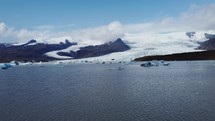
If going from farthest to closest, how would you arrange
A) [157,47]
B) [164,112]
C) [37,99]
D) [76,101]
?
[157,47], [37,99], [76,101], [164,112]

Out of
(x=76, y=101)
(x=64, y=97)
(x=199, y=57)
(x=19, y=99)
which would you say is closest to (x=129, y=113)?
(x=76, y=101)

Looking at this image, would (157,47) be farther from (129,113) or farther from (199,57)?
(129,113)

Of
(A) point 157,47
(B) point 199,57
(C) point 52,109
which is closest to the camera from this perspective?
(C) point 52,109

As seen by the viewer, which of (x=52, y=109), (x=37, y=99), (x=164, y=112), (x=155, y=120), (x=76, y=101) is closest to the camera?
(x=155, y=120)

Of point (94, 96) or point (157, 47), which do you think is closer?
point (94, 96)

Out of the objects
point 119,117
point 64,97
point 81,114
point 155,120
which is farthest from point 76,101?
point 155,120

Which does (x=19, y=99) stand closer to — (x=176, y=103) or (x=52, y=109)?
(x=52, y=109)

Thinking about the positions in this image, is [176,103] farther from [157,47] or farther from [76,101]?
[157,47]

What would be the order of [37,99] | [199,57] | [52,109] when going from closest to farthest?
[52,109]
[37,99]
[199,57]

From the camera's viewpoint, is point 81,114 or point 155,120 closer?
point 155,120
